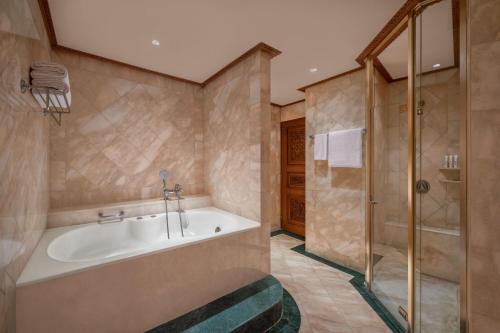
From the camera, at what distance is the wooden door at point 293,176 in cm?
354

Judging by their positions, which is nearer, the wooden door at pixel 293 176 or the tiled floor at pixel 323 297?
the tiled floor at pixel 323 297

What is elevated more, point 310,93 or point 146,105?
point 310,93

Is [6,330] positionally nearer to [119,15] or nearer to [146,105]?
[119,15]

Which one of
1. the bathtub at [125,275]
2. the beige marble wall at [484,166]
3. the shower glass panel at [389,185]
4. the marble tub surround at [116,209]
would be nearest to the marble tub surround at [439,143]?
the beige marble wall at [484,166]

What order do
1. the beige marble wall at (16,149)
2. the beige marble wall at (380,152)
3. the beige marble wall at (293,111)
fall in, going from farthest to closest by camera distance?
1. the beige marble wall at (293,111)
2. the beige marble wall at (380,152)
3. the beige marble wall at (16,149)

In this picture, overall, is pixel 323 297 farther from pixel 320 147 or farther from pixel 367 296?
pixel 320 147

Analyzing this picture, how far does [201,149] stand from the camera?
115 inches

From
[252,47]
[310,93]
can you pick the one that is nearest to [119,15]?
[252,47]

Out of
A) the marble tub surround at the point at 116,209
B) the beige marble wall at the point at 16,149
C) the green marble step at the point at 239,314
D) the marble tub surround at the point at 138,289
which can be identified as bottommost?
the green marble step at the point at 239,314

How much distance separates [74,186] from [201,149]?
1.48 meters

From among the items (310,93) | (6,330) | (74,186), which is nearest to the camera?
(6,330)

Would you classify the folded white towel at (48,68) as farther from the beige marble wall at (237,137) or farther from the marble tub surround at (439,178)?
the marble tub surround at (439,178)

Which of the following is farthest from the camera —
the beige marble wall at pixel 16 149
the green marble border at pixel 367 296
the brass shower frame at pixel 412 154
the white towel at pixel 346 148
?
the white towel at pixel 346 148

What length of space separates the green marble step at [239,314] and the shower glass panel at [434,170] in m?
0.99
